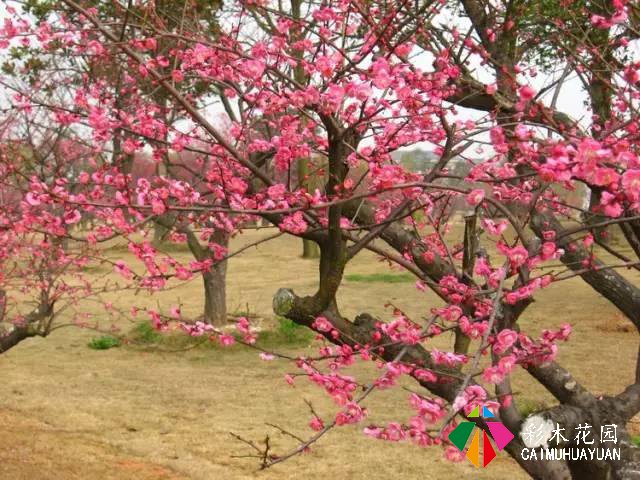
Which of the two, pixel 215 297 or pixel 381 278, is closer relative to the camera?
pixel 215 297

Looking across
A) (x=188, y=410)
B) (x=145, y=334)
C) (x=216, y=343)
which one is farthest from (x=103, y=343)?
(x=188, y=410)

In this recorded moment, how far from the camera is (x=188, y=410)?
828 cm

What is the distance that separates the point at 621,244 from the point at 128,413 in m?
24.6

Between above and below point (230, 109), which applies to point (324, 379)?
below

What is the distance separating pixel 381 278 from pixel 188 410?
1150 cm

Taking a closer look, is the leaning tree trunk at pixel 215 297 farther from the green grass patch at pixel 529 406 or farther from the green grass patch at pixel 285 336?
the green grass patch at pixel 529 406

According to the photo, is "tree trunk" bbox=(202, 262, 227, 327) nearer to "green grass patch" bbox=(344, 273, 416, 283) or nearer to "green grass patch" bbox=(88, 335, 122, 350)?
"green grass patch" bbox=(88, 335, 122, 350)

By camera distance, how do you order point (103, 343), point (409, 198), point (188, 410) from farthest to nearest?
point (103, 343) < point (188, 410) < point (409, 198)

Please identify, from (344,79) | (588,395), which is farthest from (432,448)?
(344,79)

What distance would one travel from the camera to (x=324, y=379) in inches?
132

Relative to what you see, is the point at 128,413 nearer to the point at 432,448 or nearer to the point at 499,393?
the point at 432,448

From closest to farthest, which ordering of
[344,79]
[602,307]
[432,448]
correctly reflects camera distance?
[344,79] → [432,448] → [602,307]

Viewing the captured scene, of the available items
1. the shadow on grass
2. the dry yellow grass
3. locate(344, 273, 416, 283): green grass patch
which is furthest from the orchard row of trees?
locate(344, 273, 416, 283): green grass patch

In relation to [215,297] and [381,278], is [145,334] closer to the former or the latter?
[215,297]
